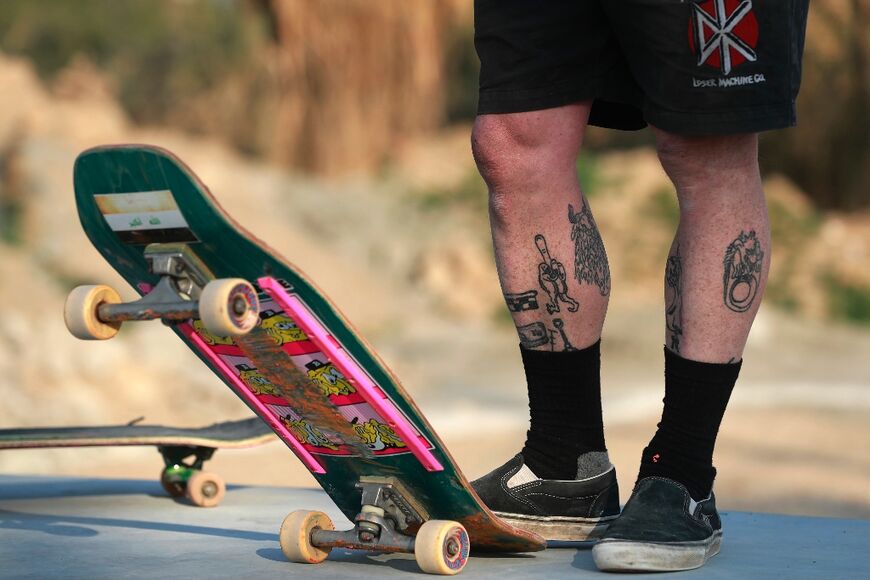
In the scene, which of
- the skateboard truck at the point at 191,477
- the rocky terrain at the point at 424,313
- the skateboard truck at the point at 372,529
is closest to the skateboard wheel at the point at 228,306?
the skateboard truck at the point at 372,529

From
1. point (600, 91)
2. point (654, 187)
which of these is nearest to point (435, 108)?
point (654, 187)

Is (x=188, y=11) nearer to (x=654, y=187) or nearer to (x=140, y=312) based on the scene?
(x=654, y=187)

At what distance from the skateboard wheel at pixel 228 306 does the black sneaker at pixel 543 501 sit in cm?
66

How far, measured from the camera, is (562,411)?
2.21 m

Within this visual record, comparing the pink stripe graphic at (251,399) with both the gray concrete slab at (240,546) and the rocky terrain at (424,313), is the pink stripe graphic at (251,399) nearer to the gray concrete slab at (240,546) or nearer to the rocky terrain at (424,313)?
the gray concrete slab at (240,546)

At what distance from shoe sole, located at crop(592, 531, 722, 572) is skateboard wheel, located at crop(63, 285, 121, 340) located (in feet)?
2.64

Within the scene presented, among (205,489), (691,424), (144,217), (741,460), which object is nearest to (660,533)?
(691,424)

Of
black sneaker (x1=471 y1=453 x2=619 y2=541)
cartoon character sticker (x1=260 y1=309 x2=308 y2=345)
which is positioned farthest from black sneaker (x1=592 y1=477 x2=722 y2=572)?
cartoon character sticker (x1=260 y1=309 x2=308 y2=345)

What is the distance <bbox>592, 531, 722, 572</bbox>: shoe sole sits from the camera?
6.32 ft

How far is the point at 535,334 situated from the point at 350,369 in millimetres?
457

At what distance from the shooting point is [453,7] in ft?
45.8

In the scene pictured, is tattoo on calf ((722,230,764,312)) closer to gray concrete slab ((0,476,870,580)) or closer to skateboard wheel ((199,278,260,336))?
gray concrete slab ((0,476,870,580))

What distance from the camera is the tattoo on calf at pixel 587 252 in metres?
2.20

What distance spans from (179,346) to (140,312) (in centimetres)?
554
